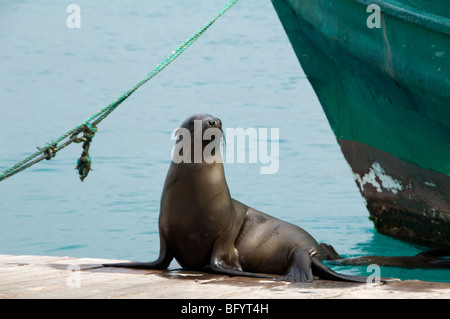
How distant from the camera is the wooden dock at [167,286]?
10.3ft

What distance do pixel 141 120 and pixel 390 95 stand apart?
8579 mm

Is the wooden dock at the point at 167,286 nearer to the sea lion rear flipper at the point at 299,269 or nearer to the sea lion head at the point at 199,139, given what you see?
the sea lion rear flipper at the point at 299,269

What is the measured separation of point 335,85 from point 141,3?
1900cm

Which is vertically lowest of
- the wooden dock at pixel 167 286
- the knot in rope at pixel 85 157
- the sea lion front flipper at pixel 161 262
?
the wooden dock at pixel 167 286

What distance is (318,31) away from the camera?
5922 millimetres

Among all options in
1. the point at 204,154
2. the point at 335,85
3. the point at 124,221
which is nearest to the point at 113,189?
the point at 124,221

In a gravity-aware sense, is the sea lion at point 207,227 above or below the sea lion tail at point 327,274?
above

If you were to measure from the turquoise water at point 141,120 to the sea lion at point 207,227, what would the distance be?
1.12 meters

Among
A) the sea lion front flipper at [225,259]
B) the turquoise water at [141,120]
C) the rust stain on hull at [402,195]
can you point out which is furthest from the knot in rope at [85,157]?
the rust stain on hull at [402,195]

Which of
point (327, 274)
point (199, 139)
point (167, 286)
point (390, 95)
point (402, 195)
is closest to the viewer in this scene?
point (167, 286)

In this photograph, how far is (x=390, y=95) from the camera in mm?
5547

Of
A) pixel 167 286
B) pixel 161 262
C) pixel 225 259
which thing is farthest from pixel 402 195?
pixel 167 286

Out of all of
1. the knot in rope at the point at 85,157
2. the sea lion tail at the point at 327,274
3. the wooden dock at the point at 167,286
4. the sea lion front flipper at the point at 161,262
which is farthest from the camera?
the knot in rope at the point at 85,157

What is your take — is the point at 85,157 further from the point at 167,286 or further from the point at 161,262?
the point at 167,286
